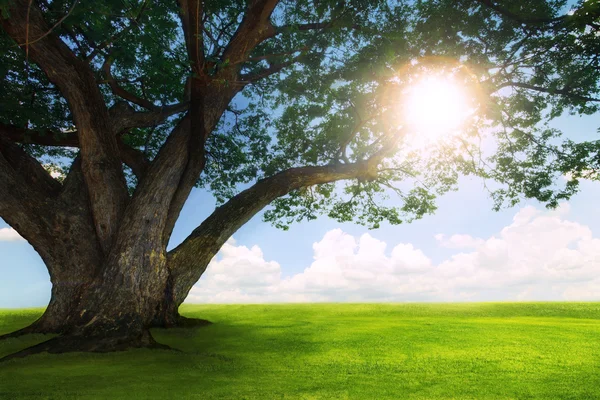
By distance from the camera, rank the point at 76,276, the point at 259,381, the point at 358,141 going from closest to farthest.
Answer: the point at 259,381, the point at 76,276, the point at 358,141

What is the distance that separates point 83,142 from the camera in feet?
36.1

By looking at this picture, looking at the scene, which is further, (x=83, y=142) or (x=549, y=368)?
(x=83, y=142)

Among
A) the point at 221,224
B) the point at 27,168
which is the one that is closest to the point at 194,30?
the point at 221,224

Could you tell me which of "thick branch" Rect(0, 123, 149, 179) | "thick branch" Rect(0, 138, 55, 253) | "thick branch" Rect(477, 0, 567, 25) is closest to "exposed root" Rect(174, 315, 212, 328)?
"thick branch" Rect(0, 138, 55, 253)

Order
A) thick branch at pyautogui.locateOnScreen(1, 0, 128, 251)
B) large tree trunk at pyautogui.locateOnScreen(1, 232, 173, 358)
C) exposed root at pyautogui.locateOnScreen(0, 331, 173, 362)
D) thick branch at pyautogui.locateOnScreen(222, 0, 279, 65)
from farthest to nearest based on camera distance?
thick branch at pyautogui.locateOnScreen(1, 0, 128, 251), thick branch at pyautogui.locateOnScreen(222, 0, 279, 65), large tree trunk at pyautogui.locateOnScreen(1, 232, 173, 358), exposed root at pyautogui.locateOnScreen(0, 331, 173, 362)

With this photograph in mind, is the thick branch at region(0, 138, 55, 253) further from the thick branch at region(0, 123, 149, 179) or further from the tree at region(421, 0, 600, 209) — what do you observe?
the tree at region(421, 0, 600, 209)

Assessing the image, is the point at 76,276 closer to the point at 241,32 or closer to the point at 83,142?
the point at 83,142

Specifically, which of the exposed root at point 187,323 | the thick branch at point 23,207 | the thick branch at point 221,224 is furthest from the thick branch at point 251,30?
the exposed root at point 187,323

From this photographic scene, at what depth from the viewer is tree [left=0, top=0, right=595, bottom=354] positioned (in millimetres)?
9711

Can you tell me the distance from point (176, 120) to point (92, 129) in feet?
14.9

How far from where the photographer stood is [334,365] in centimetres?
721

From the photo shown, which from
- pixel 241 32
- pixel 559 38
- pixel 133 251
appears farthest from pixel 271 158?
pixel 559 38

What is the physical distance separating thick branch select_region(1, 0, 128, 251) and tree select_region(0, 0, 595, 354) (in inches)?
1.1

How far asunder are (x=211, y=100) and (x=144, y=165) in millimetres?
3048
